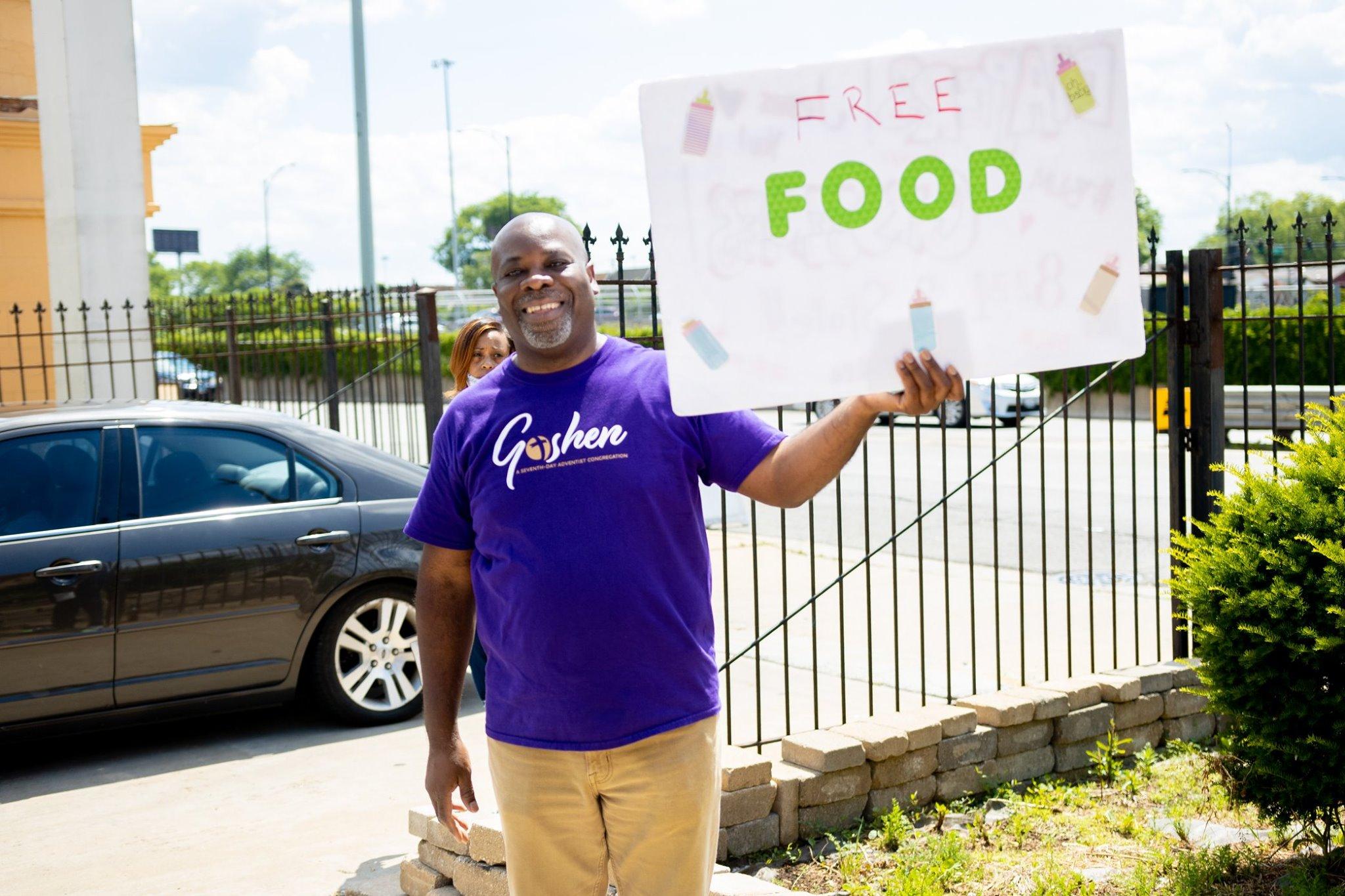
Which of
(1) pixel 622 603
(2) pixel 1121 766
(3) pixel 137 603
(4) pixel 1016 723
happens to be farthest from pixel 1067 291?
(3) pixel 137 603

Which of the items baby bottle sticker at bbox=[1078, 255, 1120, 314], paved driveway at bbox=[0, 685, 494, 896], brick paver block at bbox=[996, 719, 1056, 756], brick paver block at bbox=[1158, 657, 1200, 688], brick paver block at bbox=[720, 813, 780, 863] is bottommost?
A: paved driveway at bbox=[0, 685, 494, 896]

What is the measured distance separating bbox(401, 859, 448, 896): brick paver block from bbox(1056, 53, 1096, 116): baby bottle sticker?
291cm

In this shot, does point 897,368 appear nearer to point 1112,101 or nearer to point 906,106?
point 906,106

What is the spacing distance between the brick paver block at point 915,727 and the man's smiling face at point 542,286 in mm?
2430

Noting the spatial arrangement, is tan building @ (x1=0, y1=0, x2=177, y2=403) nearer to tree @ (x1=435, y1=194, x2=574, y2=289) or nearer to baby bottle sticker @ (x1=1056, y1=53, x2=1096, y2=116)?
baby bottle sticker @ (x1=1056, y1=53, x2=1096, y2=116)

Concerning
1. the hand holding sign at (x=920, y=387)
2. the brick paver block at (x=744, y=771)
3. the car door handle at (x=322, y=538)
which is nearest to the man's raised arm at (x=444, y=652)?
the hand holding sign at (x=920, y=387)

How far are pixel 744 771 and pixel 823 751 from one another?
1.07ft

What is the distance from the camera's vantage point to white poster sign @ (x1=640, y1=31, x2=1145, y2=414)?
2.40m

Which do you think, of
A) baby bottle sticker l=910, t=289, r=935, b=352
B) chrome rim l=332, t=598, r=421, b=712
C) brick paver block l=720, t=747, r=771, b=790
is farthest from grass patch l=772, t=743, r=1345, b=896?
chrome rim l=332, t=598, r=421, b=712

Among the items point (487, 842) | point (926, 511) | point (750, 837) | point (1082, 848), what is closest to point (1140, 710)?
point (1082, 848)

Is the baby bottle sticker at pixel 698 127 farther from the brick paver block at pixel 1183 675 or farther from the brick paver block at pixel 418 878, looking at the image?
the brick paver block at pixel 1183 675

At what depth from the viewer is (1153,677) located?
17.5ft

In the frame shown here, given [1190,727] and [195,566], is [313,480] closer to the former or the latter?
[195,566]

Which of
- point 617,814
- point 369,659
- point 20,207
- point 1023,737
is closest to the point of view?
point 617,814
